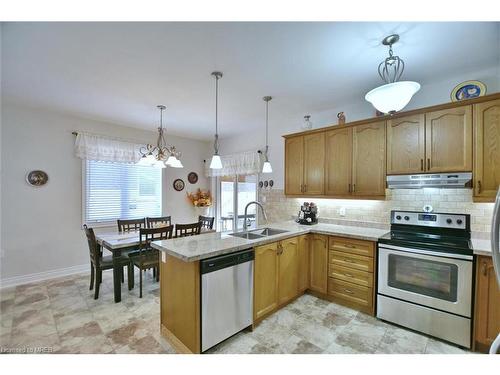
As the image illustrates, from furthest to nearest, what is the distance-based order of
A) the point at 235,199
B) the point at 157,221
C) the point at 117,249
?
the point at 235,199, the point at 157,221, the point at 117,249

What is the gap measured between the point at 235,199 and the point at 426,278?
3406 mm

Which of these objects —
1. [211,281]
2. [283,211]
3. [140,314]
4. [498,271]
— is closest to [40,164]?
[140,314]

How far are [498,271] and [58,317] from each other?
3.45 meters

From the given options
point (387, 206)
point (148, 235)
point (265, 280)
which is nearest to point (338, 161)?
point (387, 206)

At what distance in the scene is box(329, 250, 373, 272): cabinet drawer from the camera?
93.7 inches

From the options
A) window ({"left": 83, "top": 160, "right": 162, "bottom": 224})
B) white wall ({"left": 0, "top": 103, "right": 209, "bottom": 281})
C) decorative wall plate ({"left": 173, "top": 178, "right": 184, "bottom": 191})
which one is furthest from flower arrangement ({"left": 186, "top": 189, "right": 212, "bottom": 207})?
white wall ({"left": 0, "top": 103, "right": 209, "bottom": 281})

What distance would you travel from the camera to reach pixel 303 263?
277cm

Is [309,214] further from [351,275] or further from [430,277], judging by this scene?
[430,277]

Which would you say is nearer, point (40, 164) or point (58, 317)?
point (58, 317)

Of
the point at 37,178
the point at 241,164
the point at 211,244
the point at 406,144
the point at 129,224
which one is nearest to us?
the point at 211,244

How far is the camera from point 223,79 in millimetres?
2395

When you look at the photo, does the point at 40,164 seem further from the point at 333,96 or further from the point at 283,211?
the point at 333,96

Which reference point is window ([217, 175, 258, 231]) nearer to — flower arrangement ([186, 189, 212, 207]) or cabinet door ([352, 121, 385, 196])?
flower arrangement ([186, 189, 212, 207])

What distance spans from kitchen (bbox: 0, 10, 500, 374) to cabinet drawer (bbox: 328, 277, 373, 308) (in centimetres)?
2
